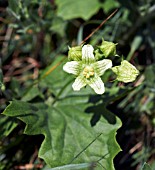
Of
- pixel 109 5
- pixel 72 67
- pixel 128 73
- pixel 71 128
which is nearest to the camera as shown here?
pixel 128 73

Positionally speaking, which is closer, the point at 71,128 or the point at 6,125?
the point at 71,128

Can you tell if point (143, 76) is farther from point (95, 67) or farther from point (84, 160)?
point (84, 160)

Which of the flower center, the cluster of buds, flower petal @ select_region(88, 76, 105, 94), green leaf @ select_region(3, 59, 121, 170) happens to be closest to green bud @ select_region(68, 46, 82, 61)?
the cluster of buds

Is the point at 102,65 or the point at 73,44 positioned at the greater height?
the point at 102,65

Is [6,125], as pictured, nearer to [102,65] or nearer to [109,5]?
[102,65]

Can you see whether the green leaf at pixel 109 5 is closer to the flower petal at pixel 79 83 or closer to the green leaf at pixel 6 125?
the flower petal at pixel 79 83

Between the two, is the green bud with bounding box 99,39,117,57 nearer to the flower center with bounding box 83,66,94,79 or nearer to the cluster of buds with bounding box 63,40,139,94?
the cluster of buds with bounding box 63,40,139,94

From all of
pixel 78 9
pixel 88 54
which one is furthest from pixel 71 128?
pixel 78 9
